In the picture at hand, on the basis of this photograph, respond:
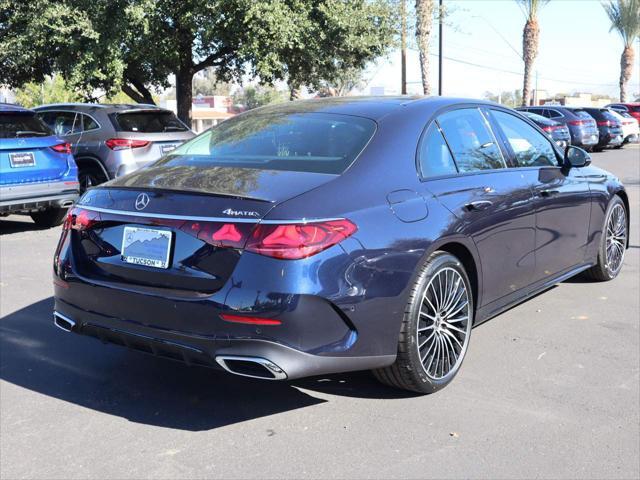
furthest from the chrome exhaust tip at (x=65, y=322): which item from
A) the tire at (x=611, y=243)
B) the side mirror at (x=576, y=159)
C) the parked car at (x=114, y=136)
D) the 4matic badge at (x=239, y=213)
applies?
the parked car at (x=114, y=136)

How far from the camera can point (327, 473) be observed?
3.09 metres

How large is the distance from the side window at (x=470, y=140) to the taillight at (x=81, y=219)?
A: 2068 mm

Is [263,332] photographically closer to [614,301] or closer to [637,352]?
[637,352]

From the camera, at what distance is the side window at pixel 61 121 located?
11.0 meters

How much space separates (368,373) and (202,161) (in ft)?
5.17

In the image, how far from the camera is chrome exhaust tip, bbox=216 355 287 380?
3.21 m

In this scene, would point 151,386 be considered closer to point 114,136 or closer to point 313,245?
point 313,245

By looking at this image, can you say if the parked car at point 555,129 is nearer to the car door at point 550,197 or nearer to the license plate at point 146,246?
the car door at point 550,197

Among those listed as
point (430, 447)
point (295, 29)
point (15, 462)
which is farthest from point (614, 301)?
point (295, 29)

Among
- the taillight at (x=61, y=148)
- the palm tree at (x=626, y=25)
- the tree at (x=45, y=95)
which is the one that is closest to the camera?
the taillight at (x=61, y=148)

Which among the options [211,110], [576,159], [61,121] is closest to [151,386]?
[576,159]

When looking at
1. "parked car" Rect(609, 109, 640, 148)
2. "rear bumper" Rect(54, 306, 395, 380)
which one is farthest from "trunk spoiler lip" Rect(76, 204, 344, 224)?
"parked car" Rect(609, 109, 640, 148)

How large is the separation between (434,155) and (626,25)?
47.7 meters

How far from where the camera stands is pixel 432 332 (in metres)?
3.85
